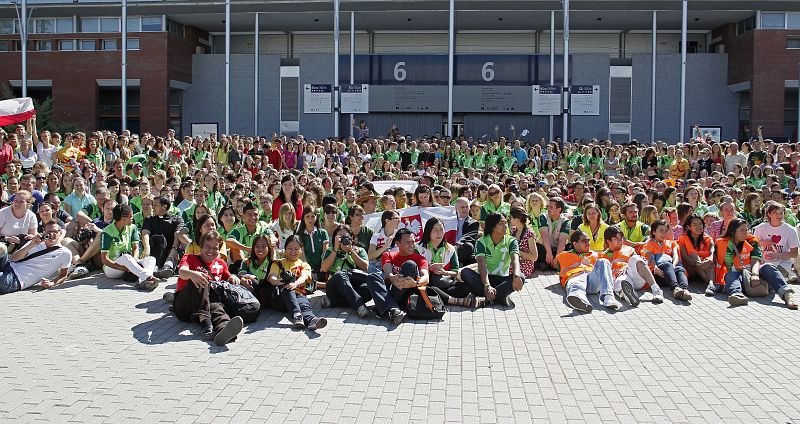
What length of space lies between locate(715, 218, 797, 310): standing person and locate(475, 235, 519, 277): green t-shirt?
3.07 meters

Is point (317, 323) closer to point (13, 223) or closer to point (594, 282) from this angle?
point (594, 282)

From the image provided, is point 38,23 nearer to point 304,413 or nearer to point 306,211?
point 306,211

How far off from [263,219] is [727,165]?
1324cm

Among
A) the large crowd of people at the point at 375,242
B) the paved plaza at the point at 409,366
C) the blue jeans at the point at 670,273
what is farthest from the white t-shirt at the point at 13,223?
the blue jeans at the point at 670,273

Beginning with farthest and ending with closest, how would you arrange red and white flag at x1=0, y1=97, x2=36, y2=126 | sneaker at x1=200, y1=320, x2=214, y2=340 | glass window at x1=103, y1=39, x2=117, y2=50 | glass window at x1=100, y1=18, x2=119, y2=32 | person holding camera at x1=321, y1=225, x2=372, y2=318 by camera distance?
1. glass window at x1=103, y1=39, x2=117, y2=50
2. glass window at x1=100, y1=18, x2=119, y2=32
3. red and white flag at x1=0, y1=97, x2=36, y2=126
4. person holding camera at x1=321, y1=225, x2=372, y2=318
5. sneaker at x1=200, y1=320, x2=214, y2=340

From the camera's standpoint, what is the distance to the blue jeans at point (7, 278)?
1096 centimetres

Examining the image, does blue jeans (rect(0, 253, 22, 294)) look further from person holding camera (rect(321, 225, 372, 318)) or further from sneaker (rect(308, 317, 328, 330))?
sneaker (rect(308, 317, 328, 330))

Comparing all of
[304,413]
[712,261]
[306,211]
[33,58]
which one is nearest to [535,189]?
[712,261]

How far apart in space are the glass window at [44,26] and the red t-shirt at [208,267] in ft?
110

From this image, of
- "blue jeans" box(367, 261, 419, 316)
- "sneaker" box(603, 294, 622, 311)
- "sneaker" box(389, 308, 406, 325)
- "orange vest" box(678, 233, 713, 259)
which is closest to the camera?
"sneaker" box(389, 308, 406, 325)

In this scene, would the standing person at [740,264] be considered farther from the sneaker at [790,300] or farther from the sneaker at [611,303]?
the sneaker at [611,303]

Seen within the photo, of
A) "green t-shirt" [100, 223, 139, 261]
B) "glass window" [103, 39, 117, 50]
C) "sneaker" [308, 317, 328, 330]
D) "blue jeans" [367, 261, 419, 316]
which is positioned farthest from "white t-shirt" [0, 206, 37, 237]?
"glass window" [103, 39, 117, 50]

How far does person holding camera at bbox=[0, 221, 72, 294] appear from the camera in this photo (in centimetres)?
1106

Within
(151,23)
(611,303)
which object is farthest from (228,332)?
(151,23)
